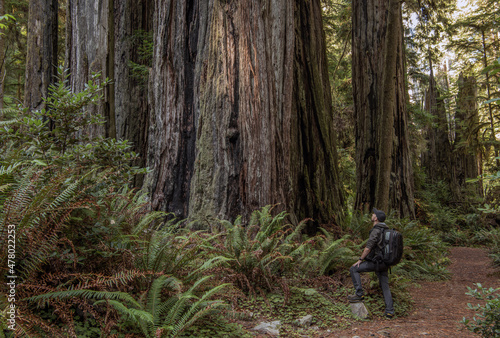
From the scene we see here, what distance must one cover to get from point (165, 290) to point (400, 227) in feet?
21.2

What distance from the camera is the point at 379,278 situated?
14.3 feet

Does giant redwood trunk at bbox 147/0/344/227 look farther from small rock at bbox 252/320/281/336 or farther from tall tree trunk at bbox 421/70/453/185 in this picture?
tall tree trunk at bbox 421/70/453/185

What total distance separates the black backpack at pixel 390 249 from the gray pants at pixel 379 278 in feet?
0.32

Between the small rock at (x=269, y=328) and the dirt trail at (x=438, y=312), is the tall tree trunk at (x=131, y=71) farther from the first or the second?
the dirt trail at (x=438, y=312)

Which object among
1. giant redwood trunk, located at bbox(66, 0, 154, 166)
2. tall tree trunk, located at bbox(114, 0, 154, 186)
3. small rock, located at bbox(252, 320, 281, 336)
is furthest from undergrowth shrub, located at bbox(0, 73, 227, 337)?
tall tree trunk, located at bbox(114, 0, 154, 186)

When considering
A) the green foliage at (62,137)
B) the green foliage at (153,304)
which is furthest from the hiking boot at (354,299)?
the green foliage at (62,137)

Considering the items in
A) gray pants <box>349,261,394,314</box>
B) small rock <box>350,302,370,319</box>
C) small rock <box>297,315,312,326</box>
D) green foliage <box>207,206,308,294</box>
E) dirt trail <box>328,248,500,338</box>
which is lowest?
dirt trail <box>328,248,500,338</box>

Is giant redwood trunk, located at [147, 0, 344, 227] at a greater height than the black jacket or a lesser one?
greater

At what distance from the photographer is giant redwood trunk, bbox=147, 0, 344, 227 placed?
529 cm

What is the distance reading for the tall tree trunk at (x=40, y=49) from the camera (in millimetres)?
7855

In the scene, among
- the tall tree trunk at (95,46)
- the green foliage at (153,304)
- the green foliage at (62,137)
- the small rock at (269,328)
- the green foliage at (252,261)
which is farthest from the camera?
the tall tree trunk at (95,46)

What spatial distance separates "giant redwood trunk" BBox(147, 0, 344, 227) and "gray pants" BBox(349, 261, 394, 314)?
181 centimetres

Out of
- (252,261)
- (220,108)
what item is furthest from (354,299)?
(220,108)

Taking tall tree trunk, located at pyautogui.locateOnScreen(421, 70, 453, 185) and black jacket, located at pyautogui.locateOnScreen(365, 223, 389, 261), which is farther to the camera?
tall tree trunk, located at pyautogui.locateOnScreen(421, 70, 453, 185)
